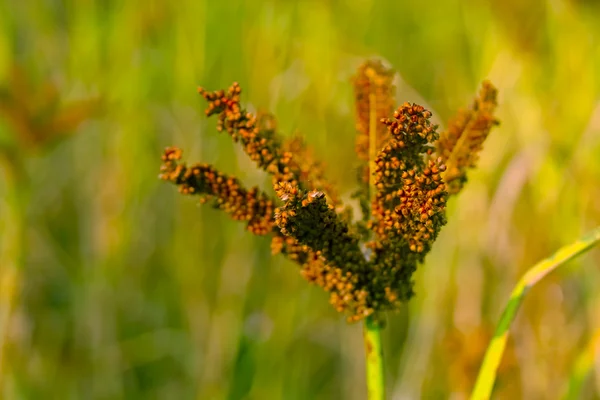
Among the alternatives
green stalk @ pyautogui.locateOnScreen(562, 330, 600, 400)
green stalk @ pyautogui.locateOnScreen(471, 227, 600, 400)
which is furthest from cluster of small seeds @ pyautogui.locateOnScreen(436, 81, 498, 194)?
green stalk @ pyautogui.locateOnScreen(562, 330, 600, 400)

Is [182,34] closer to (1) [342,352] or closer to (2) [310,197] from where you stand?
(1) [342,352]

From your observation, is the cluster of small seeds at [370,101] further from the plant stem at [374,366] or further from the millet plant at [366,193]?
the plant stem at [374,366]

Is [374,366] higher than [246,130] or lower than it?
lower

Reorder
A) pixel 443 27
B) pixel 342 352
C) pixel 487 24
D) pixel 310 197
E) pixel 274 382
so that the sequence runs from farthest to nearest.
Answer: pixel 443 27 → pixel 487 24 → pixel 342 352 → pixel 274 382 → pixel 310 197

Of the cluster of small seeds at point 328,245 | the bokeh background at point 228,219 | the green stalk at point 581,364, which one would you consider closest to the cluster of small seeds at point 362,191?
the cluster of small seeds at point 328,245

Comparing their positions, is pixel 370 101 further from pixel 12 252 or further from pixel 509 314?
pixel 12 252

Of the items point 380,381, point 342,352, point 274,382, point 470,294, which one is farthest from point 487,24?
point 380,381

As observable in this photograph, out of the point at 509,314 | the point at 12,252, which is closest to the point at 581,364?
the point at 509,314
